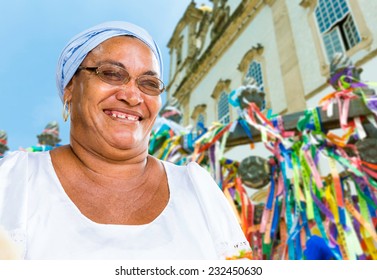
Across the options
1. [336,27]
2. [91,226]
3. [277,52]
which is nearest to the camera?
[91,226]

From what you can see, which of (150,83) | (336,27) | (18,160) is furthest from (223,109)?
(18,160)

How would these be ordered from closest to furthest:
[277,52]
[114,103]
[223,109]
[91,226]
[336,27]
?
[91,226]
[114,103]
[336,27]
[277,52]
[223,109]

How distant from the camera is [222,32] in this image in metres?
13.0

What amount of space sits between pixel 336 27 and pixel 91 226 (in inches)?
337

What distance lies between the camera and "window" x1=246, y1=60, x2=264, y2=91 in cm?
995

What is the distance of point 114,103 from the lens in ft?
4.00

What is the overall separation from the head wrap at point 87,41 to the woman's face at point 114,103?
0.02 m

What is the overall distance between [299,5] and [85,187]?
995cm

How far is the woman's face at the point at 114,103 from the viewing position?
1.21 m

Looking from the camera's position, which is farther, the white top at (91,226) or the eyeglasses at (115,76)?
the eyeglasses at (115,76)

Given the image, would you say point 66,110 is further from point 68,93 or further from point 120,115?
point 120,115

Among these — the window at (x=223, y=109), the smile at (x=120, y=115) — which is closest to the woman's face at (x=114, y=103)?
the smile at (x=120, y=115)

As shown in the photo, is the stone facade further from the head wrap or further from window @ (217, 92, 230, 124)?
the head wrap

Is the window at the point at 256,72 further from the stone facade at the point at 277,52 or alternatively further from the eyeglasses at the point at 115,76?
the eyeglasses at the point at 115,76
